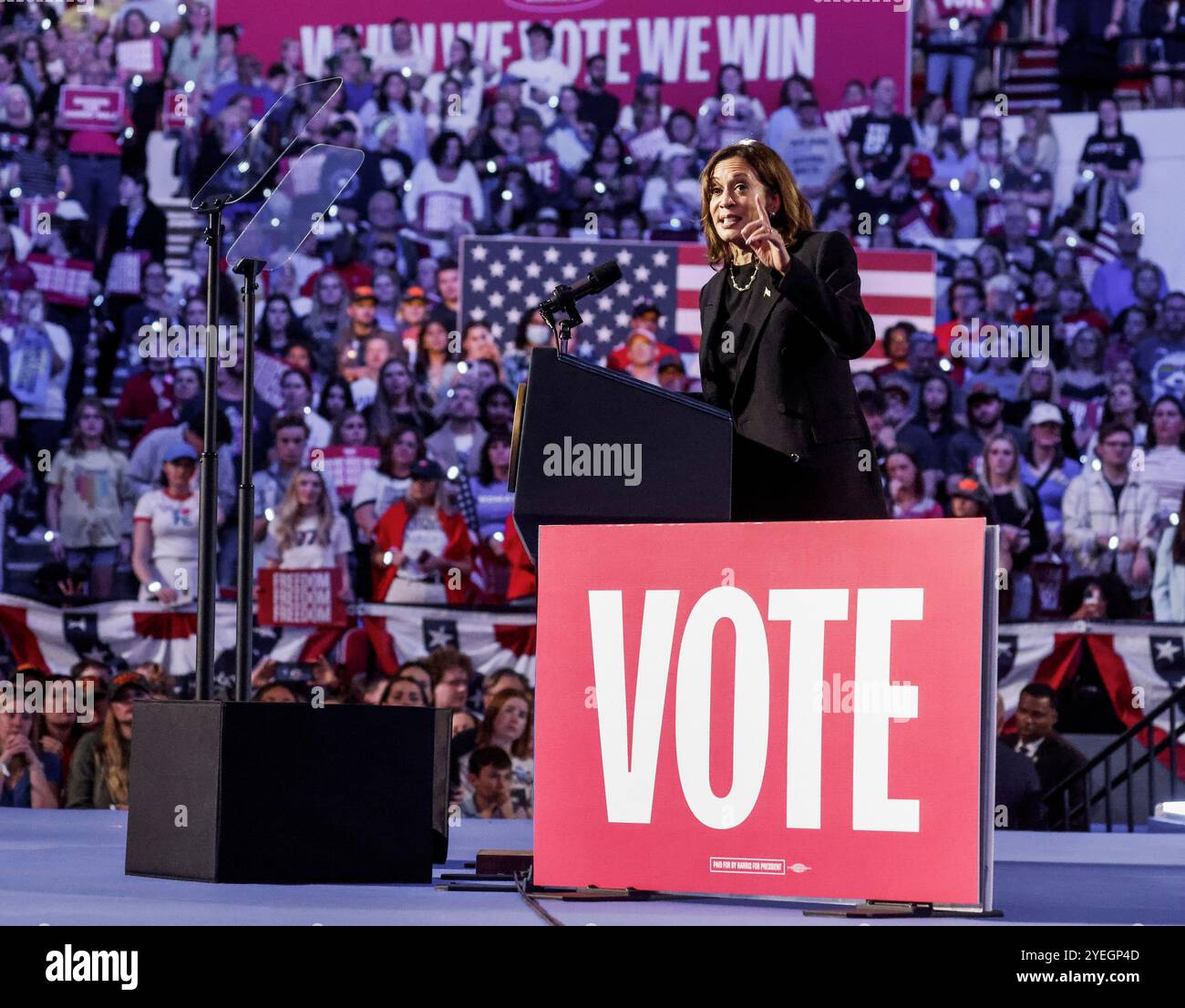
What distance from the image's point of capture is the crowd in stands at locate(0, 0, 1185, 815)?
7512 mm

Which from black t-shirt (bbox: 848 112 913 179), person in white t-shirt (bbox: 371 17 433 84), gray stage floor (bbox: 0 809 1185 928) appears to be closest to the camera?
gray stage floor (bbox: 0 809 1185 928)

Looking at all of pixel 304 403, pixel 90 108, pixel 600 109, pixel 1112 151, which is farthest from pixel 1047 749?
pixel 90 108

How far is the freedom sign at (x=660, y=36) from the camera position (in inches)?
364

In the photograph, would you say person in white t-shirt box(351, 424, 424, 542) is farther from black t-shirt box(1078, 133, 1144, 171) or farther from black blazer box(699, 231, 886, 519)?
black blazer box(699, 231, 886, 519)

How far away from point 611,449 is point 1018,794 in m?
3.85

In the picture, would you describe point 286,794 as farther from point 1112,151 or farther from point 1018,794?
point 1112,151

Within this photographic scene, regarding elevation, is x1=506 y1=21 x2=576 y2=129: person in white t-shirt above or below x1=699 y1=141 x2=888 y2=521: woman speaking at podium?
above

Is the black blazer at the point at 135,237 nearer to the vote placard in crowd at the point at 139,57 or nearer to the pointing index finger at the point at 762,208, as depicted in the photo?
the vote placard in crowd at the point at 139,57

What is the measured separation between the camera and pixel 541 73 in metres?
9.37

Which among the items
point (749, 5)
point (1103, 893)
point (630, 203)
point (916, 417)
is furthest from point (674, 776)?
point (749, 5)

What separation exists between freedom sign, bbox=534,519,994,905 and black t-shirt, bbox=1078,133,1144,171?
699cm

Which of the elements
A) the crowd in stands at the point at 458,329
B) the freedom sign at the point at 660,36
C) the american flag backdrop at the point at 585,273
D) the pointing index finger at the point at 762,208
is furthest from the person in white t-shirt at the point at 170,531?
the pointing index finger at the point at 762,208

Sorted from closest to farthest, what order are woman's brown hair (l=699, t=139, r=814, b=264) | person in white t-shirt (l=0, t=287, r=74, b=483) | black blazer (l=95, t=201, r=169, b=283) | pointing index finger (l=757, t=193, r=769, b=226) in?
pointing index finger (l=757, t=193, r=769, b=226) < woman's brown hair (l=699, t=139, r=814, b=264) < person in white t-shirt (l=0, t=287, r=74, b=483) < black blazer (l=95, t=201, r=169, b=283)

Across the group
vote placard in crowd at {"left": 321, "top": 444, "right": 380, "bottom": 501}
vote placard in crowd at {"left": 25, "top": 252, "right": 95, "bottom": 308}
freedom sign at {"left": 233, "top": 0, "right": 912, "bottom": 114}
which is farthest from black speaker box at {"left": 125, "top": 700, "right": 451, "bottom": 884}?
freedom sign at {"left": 233, "top": 0, "right": 912, "bottom": 114}
